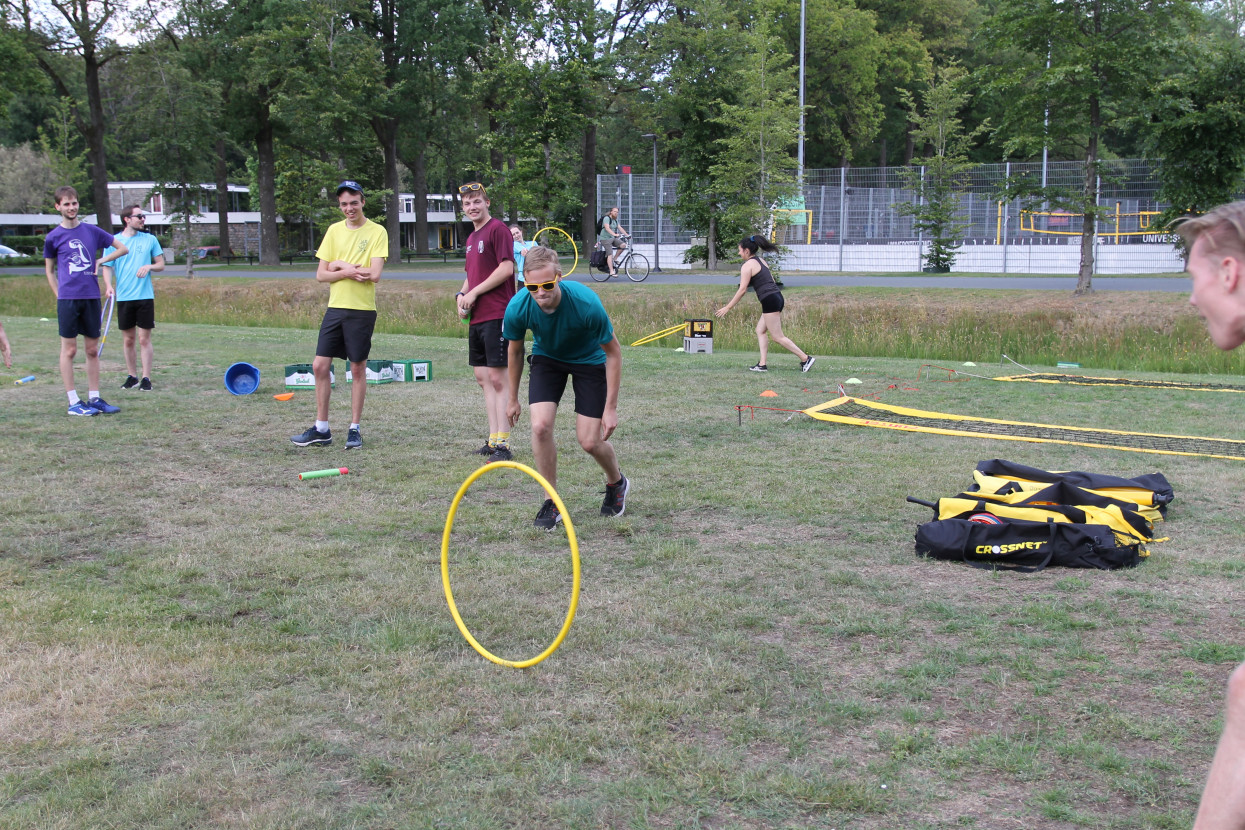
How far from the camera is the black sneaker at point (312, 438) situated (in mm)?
8445

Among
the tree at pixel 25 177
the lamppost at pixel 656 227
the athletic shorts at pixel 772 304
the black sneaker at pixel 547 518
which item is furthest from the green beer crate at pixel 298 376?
the tree at pixel 25 177

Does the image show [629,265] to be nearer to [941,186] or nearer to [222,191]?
[941,186]

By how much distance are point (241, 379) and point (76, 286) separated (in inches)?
95.4

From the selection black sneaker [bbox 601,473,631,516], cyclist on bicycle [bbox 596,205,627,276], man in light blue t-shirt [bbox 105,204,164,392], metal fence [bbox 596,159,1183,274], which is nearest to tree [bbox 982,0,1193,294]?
metal fence [bbox 596,159,1183,274]

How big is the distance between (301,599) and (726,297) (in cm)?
1815

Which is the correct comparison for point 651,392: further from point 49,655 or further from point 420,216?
point 420,216

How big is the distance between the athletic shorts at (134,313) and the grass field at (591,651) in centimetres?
308

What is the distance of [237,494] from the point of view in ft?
22.7

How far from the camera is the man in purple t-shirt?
9.49 m

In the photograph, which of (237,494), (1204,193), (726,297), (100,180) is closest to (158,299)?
(100,180)

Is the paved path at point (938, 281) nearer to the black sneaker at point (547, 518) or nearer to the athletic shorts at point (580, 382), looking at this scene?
the athletic shorts at point (580, 382)

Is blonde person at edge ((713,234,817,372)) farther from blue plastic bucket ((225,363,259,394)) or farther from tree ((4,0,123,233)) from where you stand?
tree ((4,0,123,233))

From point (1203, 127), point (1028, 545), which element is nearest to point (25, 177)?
point (1203, 127)

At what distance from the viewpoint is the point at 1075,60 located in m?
18.4
